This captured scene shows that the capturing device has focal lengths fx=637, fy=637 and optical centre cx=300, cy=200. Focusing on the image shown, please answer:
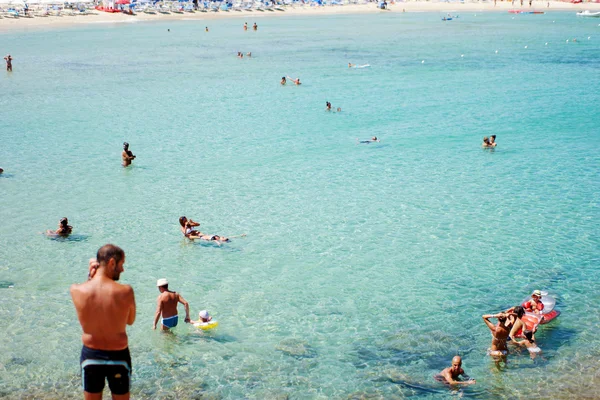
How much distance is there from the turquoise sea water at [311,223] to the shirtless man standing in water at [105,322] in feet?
16.1

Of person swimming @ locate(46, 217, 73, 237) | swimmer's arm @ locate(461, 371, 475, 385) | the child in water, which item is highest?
person swimming @ locate(46, 217, 73, 237)

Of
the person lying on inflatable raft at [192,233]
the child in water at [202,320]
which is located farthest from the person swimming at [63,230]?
the child in water at [202,320]

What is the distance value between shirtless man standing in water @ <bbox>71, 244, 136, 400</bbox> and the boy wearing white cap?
5957 mm

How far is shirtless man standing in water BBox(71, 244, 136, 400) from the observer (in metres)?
5.88

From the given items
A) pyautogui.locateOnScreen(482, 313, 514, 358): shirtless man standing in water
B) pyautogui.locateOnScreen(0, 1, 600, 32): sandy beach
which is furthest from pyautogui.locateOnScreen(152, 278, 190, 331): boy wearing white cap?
pyautogui.locateOnScreen(0, 1, 600, 32): sandy beach

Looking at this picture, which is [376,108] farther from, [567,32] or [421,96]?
[567,32]

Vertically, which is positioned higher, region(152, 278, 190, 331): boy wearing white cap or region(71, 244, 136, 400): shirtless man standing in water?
region(71, 244, 136, 400): shirtless man standing in water

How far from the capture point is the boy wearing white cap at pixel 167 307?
39.8ft

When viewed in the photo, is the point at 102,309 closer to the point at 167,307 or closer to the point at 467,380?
the point at 167,307

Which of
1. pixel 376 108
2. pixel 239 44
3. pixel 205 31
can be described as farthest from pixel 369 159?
pixel 205 31

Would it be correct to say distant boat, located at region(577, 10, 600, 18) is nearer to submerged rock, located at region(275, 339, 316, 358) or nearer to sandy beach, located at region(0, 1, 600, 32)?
sandy beach, located at region(0, 1, 600, 32)

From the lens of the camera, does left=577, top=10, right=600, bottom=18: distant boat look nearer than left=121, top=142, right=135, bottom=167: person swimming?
No

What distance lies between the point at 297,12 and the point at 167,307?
10091 centimetres

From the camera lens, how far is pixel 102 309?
588 cm
